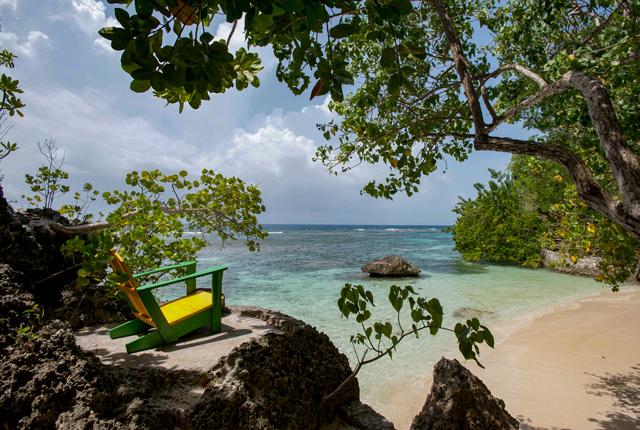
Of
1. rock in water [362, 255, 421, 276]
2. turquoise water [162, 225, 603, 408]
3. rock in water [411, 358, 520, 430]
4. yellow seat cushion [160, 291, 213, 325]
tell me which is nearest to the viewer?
rock in water [411, 358, 520, 430]

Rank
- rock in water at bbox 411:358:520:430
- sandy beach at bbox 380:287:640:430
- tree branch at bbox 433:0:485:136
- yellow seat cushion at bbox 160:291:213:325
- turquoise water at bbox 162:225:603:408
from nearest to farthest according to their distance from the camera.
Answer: rock in water at bbox 411:358:520:430
tree branch at bbox 433:0:485:136
yellow seat cushion at bbox 160:291:213:325
sandy beach at bbox 380:287:640:430
turquoise water at bbox 162:225:603:408

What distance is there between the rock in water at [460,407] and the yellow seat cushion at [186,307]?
2.26m

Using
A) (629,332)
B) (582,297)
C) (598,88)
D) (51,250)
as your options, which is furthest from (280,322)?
(582,297)

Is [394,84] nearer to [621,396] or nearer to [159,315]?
[159,315]

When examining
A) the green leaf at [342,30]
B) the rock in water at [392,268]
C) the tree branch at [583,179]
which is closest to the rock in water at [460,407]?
the tree branch at [583,179]

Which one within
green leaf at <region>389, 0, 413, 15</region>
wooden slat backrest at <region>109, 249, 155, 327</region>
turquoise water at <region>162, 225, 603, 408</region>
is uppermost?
green leaf at <region>389, 0, 413, 15</region>

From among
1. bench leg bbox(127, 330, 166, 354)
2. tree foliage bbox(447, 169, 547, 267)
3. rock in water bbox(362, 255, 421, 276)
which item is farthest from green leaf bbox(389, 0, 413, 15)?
tree foliage bbox(447, 169, 547, 267)

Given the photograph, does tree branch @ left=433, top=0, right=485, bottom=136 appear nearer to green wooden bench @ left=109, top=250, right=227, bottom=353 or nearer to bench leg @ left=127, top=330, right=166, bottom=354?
green wooden bench @ left=109, top=250, right=227, bottom=353

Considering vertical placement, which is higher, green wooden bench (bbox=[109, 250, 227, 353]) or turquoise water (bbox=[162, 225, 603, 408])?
green wooden bench (bbox=[109, 250, 227, 353])

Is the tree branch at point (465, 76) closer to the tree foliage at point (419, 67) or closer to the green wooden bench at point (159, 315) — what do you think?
the tree foliage at point (419, 67)

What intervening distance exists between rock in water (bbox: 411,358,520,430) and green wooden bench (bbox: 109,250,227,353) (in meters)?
2.13

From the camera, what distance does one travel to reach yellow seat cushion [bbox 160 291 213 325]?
3118 millimetres

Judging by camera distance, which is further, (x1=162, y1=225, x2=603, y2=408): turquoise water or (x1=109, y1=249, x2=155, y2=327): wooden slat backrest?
(x1=162, y1=225, x2=603, y2=408): turquoise water

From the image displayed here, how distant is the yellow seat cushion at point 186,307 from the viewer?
3118mm
